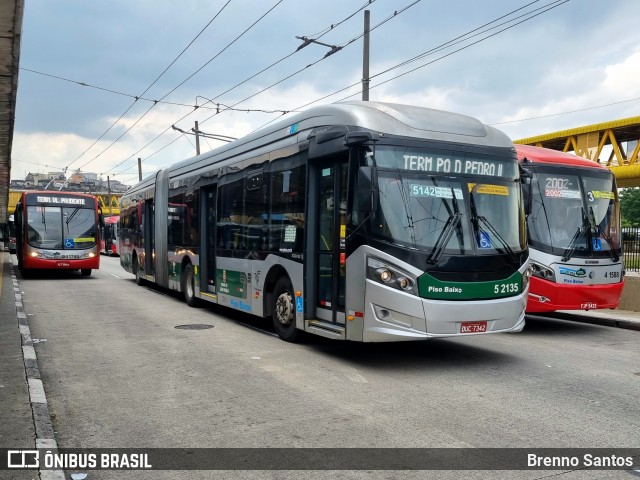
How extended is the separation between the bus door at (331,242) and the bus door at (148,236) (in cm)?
1006

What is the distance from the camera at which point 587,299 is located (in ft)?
35.3

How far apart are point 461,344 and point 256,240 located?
378 cm

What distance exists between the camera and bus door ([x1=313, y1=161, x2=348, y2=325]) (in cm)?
790

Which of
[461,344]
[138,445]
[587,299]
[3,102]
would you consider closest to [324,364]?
[461,344]

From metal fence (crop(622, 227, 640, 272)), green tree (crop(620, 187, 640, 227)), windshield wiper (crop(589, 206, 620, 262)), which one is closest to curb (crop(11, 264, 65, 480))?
windshield wiper (crop(589, 206, 620, 262))

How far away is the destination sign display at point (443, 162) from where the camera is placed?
24.5ft

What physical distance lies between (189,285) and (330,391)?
326 inches

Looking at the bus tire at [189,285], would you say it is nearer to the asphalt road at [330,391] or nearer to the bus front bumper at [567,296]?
the asphalt road at [330,391]

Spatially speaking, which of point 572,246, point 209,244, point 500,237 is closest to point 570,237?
point 572,246

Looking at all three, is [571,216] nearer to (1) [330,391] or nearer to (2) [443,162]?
(2) [443,162]

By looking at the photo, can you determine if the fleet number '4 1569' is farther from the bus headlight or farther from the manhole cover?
the manhole cover

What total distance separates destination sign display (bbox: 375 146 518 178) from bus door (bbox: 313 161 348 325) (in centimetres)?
68

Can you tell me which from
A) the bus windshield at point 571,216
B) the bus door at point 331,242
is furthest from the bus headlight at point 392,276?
the bus windshield at point 571,216

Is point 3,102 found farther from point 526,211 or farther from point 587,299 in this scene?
point 587,299
